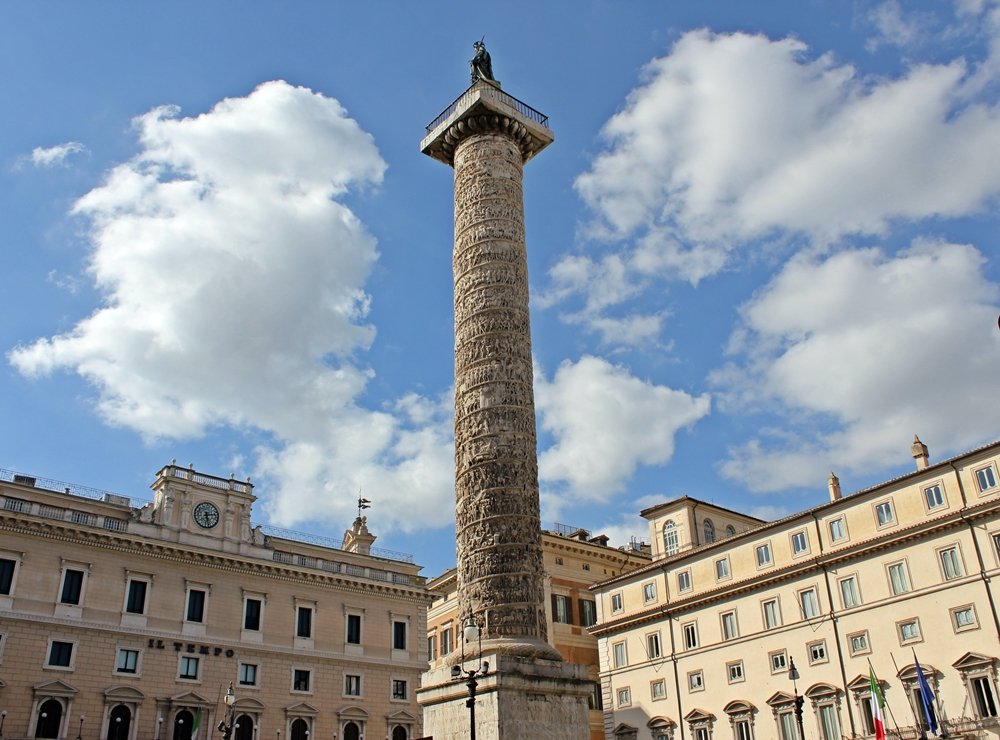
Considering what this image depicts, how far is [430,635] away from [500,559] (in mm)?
23543

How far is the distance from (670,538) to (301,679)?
14.5 m

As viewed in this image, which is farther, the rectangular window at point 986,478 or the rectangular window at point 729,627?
the rectangular window at point 729,627

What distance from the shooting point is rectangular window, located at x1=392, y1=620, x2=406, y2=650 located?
3258cm

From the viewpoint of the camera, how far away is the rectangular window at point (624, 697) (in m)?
31.0

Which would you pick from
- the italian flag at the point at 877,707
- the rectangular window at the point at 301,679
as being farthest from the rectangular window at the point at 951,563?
the rectangular window at the point at 301,679

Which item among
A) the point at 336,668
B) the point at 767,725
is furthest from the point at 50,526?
the point at 767,725

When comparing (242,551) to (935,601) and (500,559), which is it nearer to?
(500,559)

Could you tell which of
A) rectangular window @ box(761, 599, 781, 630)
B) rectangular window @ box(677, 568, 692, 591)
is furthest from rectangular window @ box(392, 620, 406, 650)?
rectangular window @ box(761, 599, 781, 630)

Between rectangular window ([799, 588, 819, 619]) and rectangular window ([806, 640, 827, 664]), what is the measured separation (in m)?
0.77

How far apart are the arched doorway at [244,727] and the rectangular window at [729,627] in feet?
49.3

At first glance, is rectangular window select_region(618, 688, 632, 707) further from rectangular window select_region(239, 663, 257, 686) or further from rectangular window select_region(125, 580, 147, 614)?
rectangular window select_region(125, 580, 147, 614)

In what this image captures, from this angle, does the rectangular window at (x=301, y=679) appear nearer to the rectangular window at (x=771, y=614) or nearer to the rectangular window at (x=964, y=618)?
the rectangular window at (x=771, y=614)

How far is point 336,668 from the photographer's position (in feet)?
101

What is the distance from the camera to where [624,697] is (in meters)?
31.2
